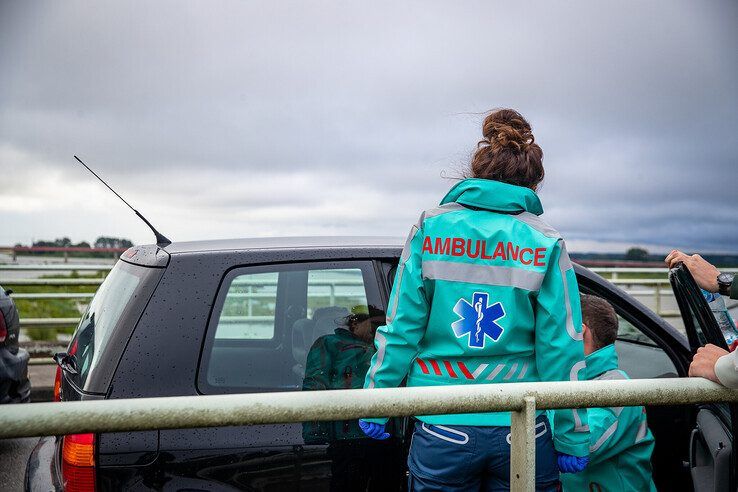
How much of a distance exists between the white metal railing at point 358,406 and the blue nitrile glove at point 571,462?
0.46 meters

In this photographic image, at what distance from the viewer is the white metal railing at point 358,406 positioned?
132 centimetres

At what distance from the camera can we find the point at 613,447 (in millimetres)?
2584

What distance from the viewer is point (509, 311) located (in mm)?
2027

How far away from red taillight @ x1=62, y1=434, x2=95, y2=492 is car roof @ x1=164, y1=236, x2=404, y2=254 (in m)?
0.76

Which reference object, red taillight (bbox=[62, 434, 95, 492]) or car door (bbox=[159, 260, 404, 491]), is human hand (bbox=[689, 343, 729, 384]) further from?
red taillight (bbox=[62, 434, 95, 492])

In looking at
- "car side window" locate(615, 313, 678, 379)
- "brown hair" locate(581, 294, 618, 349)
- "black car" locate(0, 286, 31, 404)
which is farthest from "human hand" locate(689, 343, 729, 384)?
"black car" locate(0, 286, 31, 404)

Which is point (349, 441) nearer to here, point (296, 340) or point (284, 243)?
point (296, 340)

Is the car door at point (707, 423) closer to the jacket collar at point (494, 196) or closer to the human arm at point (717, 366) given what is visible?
the human arm at point (717, 366)

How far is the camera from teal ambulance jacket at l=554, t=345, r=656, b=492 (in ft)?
8.41

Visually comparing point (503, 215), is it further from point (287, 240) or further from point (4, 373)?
point (4, 373)

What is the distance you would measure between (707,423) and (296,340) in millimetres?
1666

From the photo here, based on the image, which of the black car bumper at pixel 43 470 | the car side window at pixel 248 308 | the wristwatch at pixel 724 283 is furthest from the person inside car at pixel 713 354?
the black car bumper at pixel 43 470

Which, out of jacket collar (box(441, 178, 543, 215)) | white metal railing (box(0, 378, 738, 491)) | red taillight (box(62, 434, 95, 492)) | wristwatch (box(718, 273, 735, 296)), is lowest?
red taillight (box(62, 434, 95, 492))

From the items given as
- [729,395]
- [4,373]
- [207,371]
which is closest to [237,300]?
[207,371]
